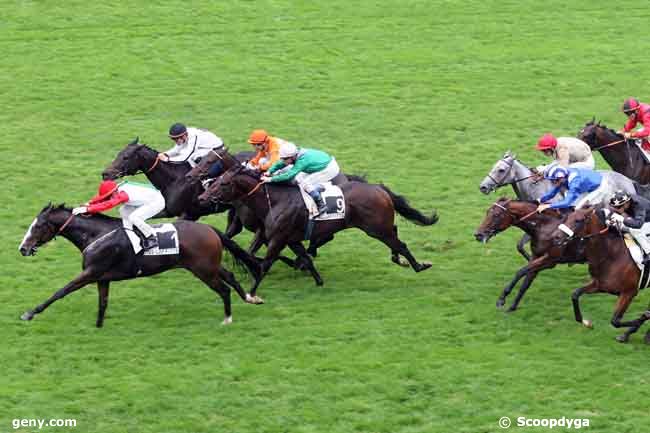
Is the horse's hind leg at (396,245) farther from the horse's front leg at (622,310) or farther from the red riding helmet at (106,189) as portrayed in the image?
the red riding helmet at (106,189)

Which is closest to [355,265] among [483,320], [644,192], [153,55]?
[483,320]

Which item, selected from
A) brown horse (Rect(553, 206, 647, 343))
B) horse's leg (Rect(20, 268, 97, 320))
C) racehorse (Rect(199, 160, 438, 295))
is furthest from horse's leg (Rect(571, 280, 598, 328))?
horse's leg (Rect(20, 268, 97, 320))

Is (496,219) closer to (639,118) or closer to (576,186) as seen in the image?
(576,186)

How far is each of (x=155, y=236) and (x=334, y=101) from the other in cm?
957

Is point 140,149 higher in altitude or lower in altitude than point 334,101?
higher

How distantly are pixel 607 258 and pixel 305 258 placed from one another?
3892 mm

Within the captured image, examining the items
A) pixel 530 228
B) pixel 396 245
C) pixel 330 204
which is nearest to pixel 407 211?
pixel 396 245

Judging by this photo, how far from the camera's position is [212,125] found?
2222cm

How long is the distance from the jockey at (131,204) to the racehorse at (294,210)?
0.82 meters

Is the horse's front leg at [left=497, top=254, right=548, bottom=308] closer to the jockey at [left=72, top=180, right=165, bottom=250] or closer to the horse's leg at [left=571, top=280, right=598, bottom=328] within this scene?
the horse's leg at [left=571, top=280, right=598, bottom=328]

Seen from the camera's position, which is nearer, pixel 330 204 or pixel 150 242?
pixel 150 242

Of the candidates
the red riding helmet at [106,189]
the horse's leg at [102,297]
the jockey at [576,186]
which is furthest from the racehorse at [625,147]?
the horse's leg at [102,297]

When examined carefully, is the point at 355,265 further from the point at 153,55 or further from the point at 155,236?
the point at 153,55

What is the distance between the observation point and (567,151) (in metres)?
16.1
